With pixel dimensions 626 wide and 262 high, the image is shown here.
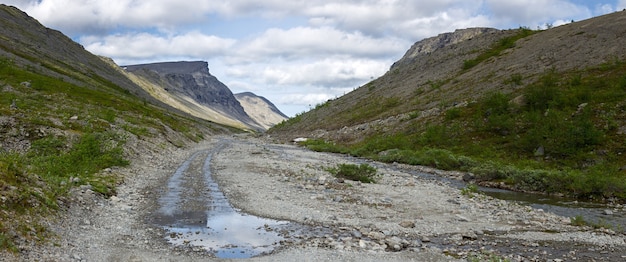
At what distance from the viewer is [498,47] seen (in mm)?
91625

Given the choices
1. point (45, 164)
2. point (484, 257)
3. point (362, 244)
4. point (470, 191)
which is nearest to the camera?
point (484, 257)

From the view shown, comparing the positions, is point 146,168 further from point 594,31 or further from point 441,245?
point 594,31

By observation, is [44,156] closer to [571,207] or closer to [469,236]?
[469,236]

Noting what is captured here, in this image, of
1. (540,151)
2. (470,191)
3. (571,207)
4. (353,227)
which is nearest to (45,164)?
(353,227)

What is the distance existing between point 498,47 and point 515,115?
46.5 meters

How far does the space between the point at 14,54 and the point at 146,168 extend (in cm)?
10318

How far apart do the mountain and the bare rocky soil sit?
30.9 ft

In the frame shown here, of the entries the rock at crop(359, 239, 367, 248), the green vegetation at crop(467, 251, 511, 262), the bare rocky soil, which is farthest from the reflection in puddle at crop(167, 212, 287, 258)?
the green vegetation at crop(467, 251, 511, 262)

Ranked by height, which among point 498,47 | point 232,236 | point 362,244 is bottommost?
point 232,236

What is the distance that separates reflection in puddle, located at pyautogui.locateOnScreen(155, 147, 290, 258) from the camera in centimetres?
1473

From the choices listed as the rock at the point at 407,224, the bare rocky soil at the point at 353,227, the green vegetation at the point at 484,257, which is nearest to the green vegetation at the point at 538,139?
the bare rocky soil at the point at 353,227

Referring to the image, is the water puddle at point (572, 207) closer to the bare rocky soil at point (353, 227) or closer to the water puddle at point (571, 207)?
the water puddle at point (571, 207)

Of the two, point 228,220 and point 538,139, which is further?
point 538,139

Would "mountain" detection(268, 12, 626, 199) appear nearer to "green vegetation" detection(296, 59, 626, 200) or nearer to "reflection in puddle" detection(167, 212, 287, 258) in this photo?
"green vegetation" detection(296, 59, 626, 200)
